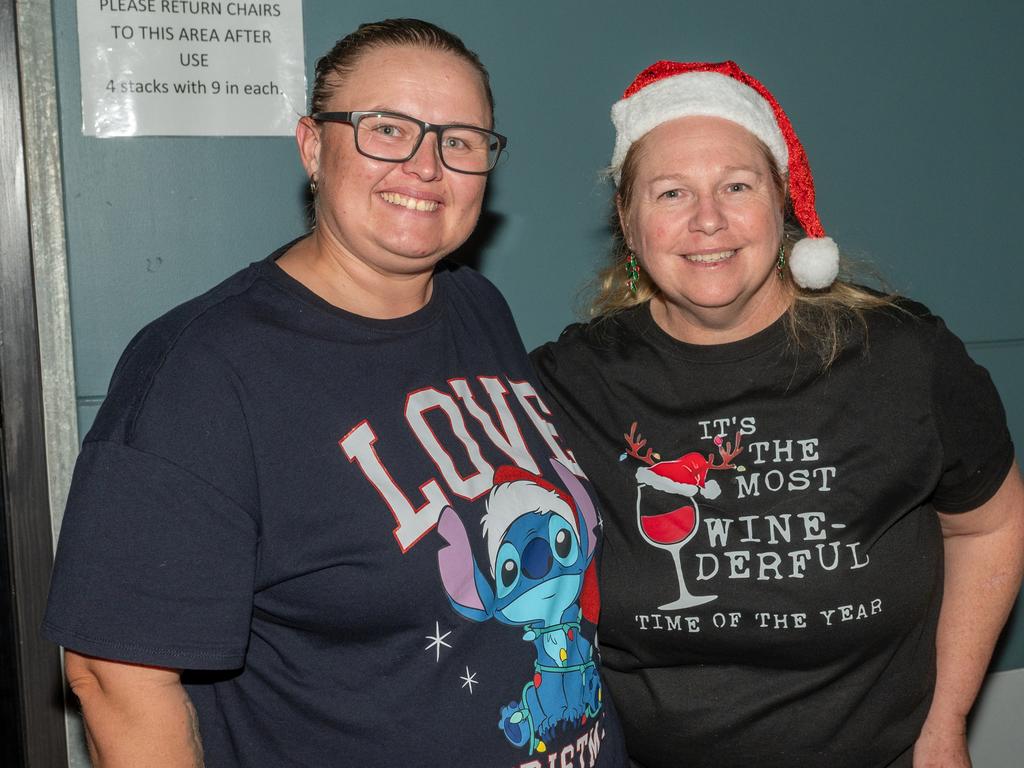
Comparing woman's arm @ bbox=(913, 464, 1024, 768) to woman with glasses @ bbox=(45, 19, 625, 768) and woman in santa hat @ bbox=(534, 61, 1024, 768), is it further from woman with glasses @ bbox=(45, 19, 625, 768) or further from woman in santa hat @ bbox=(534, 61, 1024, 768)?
woman with glasses @ bbox=(45, 19, 625, 768)

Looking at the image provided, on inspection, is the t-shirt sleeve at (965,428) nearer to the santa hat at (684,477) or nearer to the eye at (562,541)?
the santa hat at (684,477)

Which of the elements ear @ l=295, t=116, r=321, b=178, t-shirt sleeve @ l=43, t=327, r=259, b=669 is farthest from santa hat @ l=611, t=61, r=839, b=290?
t-shirt sleeve @ l=43, t=327, r=259, b=669

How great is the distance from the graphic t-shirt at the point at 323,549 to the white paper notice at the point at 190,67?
1.59ft

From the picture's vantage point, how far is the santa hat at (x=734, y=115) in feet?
4.96

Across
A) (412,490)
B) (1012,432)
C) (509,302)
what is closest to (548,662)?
(412,490)

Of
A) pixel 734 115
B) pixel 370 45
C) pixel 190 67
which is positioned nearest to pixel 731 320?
pixel 734 115

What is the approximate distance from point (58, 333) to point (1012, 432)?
2107 mm

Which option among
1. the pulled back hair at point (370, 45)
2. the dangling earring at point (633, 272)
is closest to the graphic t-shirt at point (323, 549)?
the pulled back hair at point (370, 45)

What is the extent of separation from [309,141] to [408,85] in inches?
6.7

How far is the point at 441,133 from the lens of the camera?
49.6 inches

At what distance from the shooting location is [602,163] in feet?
6.33

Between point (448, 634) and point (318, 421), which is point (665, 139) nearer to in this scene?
point (318, 421)

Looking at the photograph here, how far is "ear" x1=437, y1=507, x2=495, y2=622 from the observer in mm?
1200

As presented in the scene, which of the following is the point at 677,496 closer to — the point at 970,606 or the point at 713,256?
the point at 713,256
